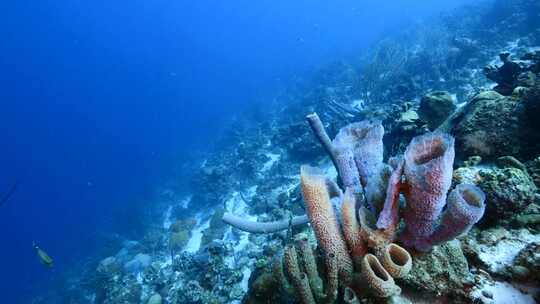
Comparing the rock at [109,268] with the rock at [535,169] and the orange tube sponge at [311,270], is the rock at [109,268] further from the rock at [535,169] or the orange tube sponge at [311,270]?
the rock at [535,169]

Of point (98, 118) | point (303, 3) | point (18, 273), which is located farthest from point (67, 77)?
point (18, 273)

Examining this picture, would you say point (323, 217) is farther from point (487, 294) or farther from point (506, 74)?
point (506, 74)

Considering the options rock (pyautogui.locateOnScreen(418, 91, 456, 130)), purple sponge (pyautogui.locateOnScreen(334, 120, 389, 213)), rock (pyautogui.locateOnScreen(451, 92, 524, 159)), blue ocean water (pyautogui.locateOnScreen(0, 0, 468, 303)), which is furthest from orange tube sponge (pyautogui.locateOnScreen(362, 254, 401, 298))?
blue ocean water (pyautogui.locateOnScreen(0, 0, 468, 303))

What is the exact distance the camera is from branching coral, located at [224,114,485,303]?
4.91ft

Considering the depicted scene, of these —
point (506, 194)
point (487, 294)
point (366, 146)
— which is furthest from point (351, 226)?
point (506, 194)

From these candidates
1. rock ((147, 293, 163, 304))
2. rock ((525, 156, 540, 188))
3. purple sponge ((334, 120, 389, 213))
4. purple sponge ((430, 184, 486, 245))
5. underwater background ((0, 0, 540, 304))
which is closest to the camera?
purple sponge ((430, 184, 486, 245))

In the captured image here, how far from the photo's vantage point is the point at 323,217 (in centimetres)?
186

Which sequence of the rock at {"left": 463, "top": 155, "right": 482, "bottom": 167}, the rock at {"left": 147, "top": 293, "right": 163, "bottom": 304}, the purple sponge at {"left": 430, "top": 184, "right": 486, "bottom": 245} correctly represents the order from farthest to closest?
the rock at {"left": 147, "top": 293, "right": 163, "bottom": 304}
the rock at {"left": 463, "top": 155, "right": 482, "bottom": 167}
the purple sponge at {"left": 430, "top": 184, "right": 486, "bottom": 245}

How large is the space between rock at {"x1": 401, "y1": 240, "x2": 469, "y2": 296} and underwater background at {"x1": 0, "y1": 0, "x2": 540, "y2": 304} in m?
0.26

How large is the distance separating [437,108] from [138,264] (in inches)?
430

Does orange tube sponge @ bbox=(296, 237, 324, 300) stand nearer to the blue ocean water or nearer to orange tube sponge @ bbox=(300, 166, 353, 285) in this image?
orange tube sponge @ bbox=(300, 166, 353, 285)

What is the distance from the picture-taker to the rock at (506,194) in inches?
81.0

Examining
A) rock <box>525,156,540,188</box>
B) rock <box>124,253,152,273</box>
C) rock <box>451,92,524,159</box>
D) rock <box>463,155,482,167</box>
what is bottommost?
rock <box>525,156,540,188</box>

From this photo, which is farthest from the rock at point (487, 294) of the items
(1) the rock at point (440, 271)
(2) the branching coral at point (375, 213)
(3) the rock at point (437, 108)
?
(3) the rock at point (437, 108)
